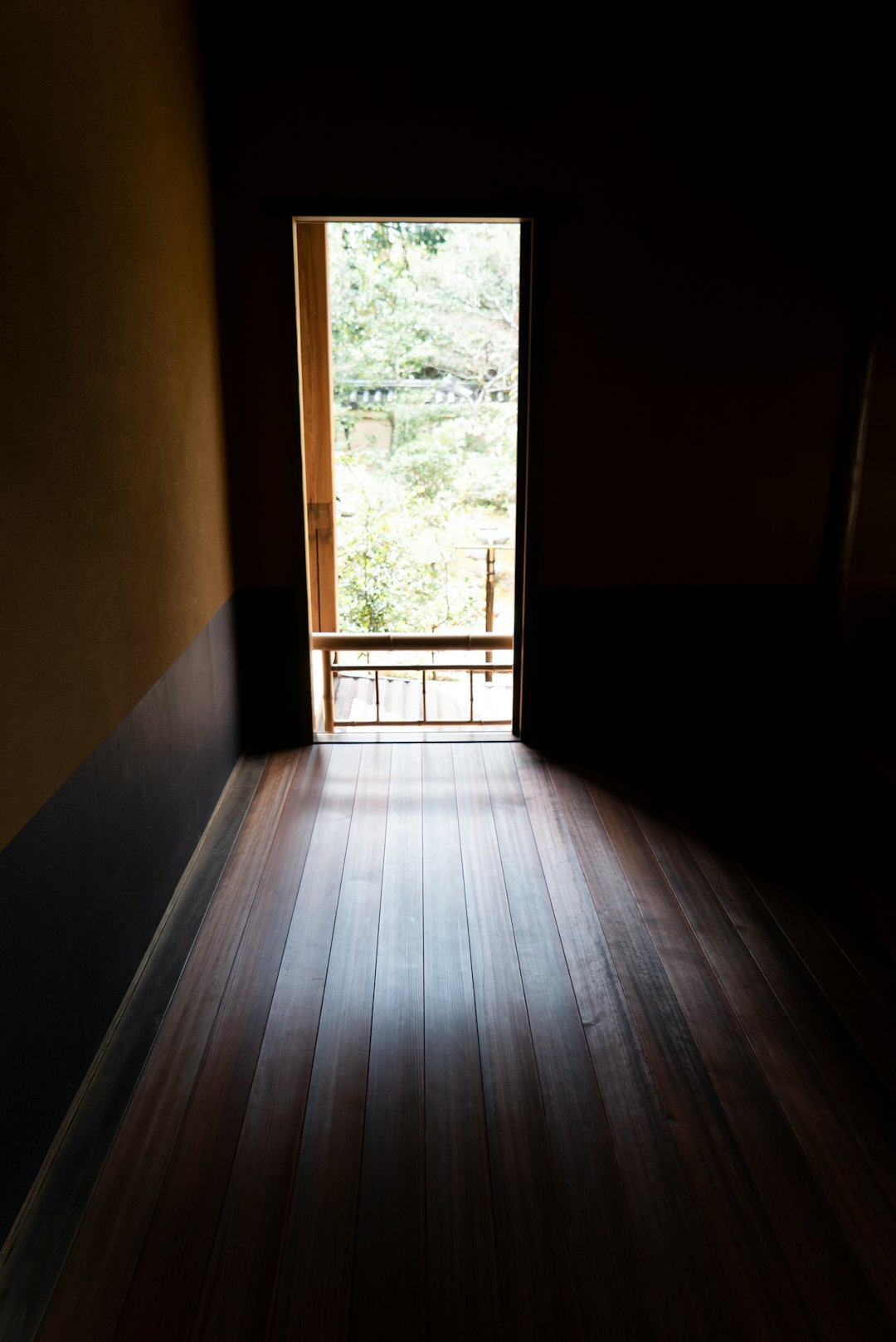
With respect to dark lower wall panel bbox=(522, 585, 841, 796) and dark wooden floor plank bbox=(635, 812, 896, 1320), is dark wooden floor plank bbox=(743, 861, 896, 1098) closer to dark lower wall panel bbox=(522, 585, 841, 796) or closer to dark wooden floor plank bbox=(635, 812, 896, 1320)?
dark wooden floor plank bbox=(635, 812, 896, 1320)

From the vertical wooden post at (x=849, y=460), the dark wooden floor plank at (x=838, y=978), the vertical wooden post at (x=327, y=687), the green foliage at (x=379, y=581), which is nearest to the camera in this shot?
the dark wooden floor plank at (x=838, y=978)

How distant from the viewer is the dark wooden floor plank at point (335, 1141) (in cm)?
144

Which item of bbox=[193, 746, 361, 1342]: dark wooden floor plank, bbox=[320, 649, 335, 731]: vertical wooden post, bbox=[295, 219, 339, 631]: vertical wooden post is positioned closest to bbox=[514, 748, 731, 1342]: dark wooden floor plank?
bbox=[193, 746, 361, 1342]: dark wooden floor plank

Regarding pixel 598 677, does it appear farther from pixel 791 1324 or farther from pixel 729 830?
pixel 791 1324

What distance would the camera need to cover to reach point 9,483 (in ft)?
4.95

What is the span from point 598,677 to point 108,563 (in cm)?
217

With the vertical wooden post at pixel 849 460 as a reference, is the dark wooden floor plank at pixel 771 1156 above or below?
below

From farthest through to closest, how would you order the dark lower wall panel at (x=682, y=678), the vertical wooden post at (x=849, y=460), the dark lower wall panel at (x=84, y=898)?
the dark lower wall panel at (x=682, y=678)
the vertical wooden post at (x=849, y=460)
the dark lower wall panel at (x=84, y=898)

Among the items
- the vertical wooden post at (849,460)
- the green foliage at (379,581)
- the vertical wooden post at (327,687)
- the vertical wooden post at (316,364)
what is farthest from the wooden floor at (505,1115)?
the green foliage at (379,581)

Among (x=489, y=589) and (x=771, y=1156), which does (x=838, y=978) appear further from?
(x=489, y=589)

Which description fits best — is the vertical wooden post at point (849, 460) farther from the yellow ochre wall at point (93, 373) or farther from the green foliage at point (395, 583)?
the green foliage at point (395, 583)

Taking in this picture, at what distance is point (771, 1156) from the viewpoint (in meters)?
1.73

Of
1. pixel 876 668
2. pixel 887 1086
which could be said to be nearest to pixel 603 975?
pixel 887 1086

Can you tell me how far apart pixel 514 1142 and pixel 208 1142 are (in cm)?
59
